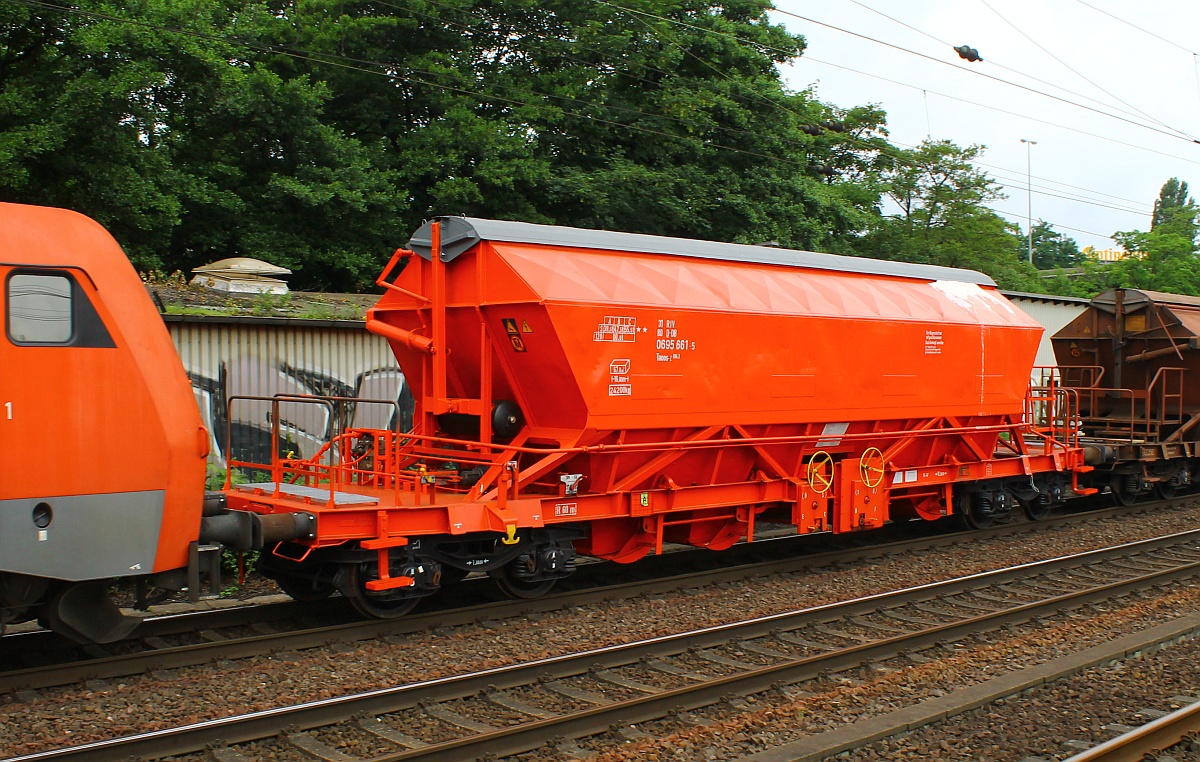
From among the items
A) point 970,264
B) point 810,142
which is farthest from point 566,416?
point 970,264

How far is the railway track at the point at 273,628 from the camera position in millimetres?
7199

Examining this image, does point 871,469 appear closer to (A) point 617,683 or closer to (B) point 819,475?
(B) point 819,475

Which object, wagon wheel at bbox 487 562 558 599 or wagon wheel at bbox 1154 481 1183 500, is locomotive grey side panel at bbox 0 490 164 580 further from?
wagon wheel at bbox 1154 481 1183 500

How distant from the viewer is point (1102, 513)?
1575cm

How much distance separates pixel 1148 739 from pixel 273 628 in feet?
22.2

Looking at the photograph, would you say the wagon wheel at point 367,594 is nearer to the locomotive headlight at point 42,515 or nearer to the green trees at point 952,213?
the locomotive headlight at point 42,515

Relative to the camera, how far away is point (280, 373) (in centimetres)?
1323

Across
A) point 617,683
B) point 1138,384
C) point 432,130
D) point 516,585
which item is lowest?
point 617,683

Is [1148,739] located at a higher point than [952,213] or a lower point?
lower

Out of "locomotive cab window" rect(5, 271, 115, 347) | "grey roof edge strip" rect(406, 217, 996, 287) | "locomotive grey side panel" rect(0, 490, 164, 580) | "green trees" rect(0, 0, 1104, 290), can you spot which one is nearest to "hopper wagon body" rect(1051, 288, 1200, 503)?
"grey roof edge strip" rect(406, 217, 996, 287)

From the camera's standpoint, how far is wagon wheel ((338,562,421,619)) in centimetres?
838

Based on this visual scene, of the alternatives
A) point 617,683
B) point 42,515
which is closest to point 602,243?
point 617,683

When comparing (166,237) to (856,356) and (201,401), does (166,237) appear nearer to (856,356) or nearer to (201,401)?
(201,401)

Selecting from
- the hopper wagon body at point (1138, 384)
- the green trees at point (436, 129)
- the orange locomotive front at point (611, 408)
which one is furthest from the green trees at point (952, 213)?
the orange locomotive front at point (611, 408)
